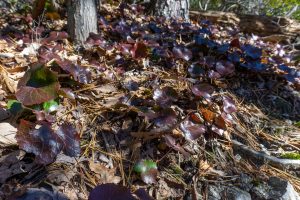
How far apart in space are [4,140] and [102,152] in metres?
0.44

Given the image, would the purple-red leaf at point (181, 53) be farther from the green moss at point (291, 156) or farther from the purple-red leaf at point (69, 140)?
the purple-red leaf at point (69, 140)

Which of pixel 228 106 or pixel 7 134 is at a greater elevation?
pixel 7 134

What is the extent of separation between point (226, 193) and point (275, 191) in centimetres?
24

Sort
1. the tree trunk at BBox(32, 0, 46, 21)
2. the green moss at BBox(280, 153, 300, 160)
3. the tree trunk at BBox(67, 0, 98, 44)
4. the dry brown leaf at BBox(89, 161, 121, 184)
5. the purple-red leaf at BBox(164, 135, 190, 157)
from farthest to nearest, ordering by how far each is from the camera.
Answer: the tree trunk at BBox(32, 0, 46, 21), the tree trunk at BBox(67, 0, 98, 44), the green moss at BBox(280, 153, 300, 160), the purple-red leaf at BBox(164, 135, 190, 157), the dry brown leaf at BBox(89, 161, 121, 184)

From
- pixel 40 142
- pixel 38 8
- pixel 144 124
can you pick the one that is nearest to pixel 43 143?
pixel 40 142

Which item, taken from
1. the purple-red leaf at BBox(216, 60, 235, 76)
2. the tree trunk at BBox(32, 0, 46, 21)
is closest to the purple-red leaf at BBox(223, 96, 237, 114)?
the purple-red leaf at BBox(216, 60, 235, 76)

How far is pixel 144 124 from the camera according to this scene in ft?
5.05

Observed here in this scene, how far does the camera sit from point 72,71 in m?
1.66

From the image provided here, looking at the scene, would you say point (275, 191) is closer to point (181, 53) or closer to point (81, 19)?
point (181, 53)

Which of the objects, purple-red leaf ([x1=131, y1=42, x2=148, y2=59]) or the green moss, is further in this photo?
purple-red leaf ([x1=131, y1=42, x2=148, y2=59])

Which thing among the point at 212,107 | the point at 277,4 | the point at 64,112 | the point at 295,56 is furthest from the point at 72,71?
the point at 277,4

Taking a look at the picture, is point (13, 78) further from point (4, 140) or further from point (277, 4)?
point (277, 4)

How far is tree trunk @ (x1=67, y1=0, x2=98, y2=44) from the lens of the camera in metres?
2.35

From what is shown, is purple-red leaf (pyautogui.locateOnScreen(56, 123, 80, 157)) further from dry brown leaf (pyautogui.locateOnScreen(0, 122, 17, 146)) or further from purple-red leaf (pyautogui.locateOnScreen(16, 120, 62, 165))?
dry brown leaf (pyautogui.locateOnScreen(0, 122, 17, 146))
